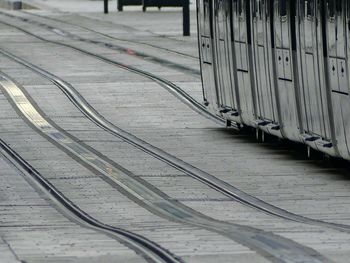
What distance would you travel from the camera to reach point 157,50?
136 feet

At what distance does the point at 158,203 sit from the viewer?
1633 centimetres

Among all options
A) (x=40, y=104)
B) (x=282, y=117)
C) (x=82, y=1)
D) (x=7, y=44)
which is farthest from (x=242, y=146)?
(x=82, y=1)

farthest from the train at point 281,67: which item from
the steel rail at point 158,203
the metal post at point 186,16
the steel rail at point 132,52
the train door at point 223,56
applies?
the metal post at point 186,16

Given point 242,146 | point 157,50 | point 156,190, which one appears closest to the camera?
point 156,190

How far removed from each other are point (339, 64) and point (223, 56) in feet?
19.3

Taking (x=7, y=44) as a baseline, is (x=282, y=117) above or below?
above

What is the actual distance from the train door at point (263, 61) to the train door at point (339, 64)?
2.74 meters

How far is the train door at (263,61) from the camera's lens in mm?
20609

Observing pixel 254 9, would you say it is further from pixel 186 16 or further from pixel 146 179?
pixel 186 16

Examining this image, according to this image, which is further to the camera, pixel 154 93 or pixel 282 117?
pixel 154 93

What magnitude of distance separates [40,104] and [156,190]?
1084 centimetres

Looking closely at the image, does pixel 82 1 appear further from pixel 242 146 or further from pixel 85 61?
pixel 242 146

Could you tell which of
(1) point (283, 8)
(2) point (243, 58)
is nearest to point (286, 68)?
(1) point (283, 8)

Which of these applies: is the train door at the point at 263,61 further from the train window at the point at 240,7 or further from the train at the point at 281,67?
the train window at the point at 240,7
